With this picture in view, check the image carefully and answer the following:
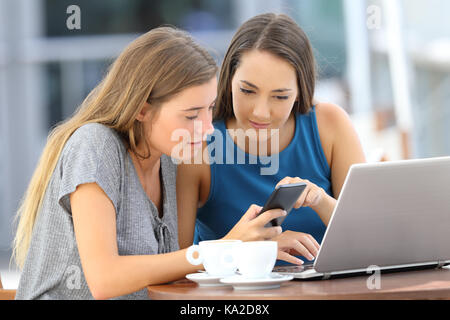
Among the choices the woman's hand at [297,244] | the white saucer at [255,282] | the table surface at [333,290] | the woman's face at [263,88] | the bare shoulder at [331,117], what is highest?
the woman's face at [263,88]

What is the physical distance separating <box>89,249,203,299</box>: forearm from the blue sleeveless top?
0.55m

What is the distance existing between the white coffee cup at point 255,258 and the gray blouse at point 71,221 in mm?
305

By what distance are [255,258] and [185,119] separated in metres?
0.39

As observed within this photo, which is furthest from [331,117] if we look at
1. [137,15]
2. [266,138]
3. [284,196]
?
[137,15]

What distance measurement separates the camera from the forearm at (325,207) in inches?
63.4

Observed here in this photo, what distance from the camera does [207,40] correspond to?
16.6ft

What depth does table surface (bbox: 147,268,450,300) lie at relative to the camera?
3.38ft

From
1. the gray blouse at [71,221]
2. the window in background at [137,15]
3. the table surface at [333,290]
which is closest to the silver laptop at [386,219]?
the table surface at [333,290]

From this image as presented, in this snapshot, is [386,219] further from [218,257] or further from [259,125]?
[259,125]

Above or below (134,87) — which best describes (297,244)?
below

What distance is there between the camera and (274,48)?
167 centimetres

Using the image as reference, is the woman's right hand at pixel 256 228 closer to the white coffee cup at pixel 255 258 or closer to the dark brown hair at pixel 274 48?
the white coffee cup at pixel 255 258

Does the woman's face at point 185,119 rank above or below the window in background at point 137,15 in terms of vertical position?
below

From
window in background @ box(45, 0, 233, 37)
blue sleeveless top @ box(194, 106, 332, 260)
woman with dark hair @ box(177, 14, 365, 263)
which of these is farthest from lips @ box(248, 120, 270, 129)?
window in background @ box(45, 0, 233, 37)
